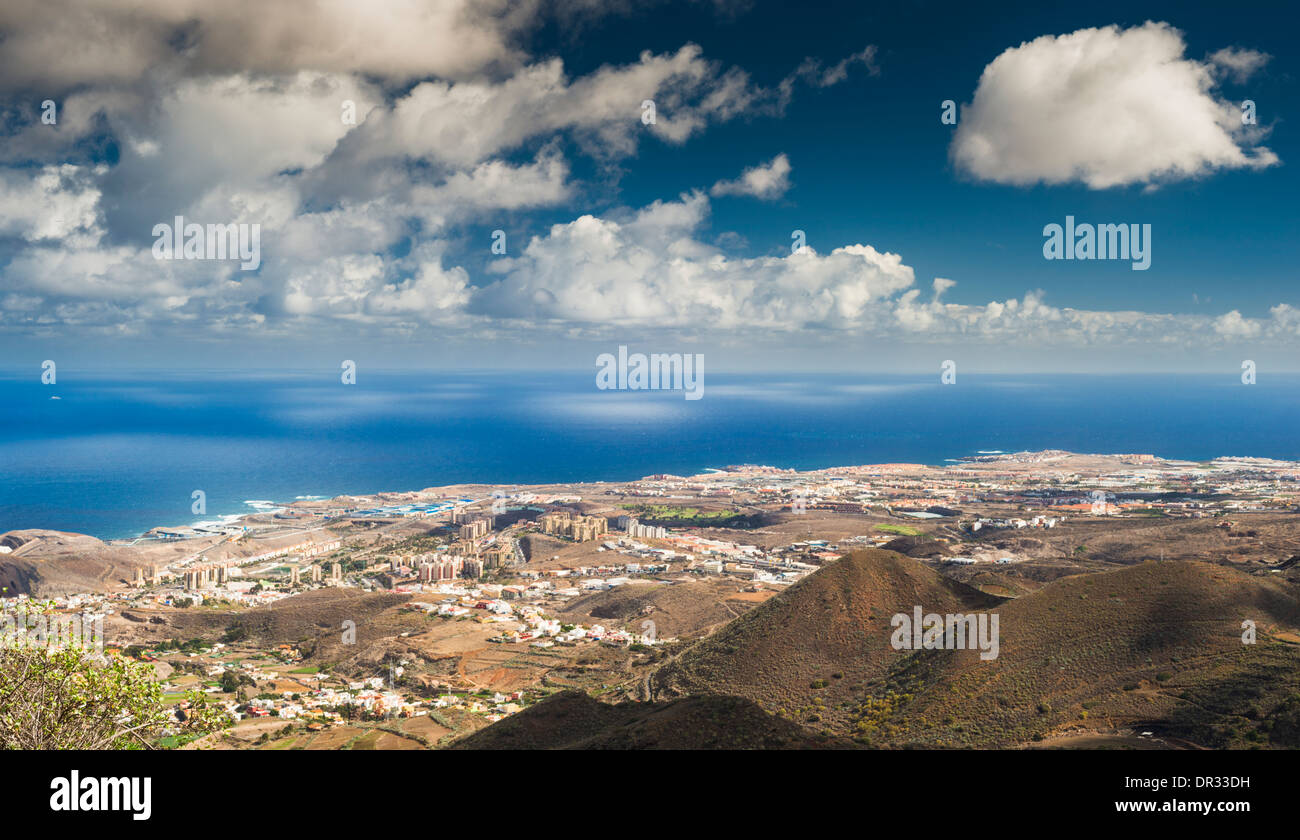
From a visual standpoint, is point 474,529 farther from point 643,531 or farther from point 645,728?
point 645,728

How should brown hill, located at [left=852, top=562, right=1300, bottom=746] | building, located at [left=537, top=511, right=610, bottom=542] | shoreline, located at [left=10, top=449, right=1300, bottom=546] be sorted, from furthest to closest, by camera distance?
shoreline, located at [left=10, top=449, right=1300, bottom=546]
building, located at [left=537, top=511, right=610, bottom=542]
brown hill, located at [left=852, top=562, right=1300, bottom=746]

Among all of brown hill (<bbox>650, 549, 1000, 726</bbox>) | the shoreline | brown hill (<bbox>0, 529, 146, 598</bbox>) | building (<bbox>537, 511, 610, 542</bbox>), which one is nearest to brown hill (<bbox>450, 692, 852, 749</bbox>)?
brown hill (<bbox>650, 549, 1000, 726</bbox>)

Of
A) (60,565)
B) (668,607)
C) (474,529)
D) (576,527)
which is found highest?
(576,527)

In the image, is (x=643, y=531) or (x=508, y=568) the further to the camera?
(x=643, y=531)

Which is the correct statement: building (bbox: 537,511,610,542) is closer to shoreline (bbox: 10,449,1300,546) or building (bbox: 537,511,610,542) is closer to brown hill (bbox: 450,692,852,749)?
shoreline (bbox: 10,449,1300,546)

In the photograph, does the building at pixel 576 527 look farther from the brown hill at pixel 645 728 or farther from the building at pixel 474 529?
the brown hill at pixel 645 728

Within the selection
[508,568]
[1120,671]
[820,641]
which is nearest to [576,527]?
[508,568]
